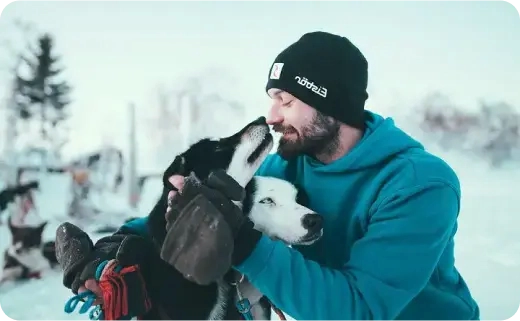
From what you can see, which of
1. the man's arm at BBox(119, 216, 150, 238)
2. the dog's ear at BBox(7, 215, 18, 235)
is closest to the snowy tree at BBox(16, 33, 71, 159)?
the dog's ear at BBox(7, 215, 18, 235)

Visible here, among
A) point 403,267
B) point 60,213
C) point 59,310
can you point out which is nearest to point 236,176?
point 403,267

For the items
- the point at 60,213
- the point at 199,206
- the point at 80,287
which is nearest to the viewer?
the point at 199,206

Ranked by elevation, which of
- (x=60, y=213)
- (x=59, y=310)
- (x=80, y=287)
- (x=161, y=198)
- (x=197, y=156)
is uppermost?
(x=197, y=156)

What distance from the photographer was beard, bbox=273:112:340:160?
1249 mm

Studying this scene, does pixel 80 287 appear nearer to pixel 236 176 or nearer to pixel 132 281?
pixel 132 281

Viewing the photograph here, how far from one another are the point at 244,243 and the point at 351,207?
0.38 meters

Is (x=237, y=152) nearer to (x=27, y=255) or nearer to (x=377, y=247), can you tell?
(x=377, y=247)

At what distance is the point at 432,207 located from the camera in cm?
104

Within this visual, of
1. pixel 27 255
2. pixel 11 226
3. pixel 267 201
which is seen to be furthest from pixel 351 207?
pixel 11 226

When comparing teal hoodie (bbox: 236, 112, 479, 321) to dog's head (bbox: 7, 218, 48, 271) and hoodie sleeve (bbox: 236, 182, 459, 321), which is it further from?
dog's head (bbox: 7, 218, 48, 271)

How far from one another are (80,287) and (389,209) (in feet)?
2.26

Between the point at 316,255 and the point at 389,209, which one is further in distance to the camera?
→ the point at 316,255

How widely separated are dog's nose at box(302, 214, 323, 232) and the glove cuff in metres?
0.28

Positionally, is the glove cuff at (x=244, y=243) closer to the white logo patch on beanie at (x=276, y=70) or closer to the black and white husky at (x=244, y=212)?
the black and white husky at (x=244, y=212)
